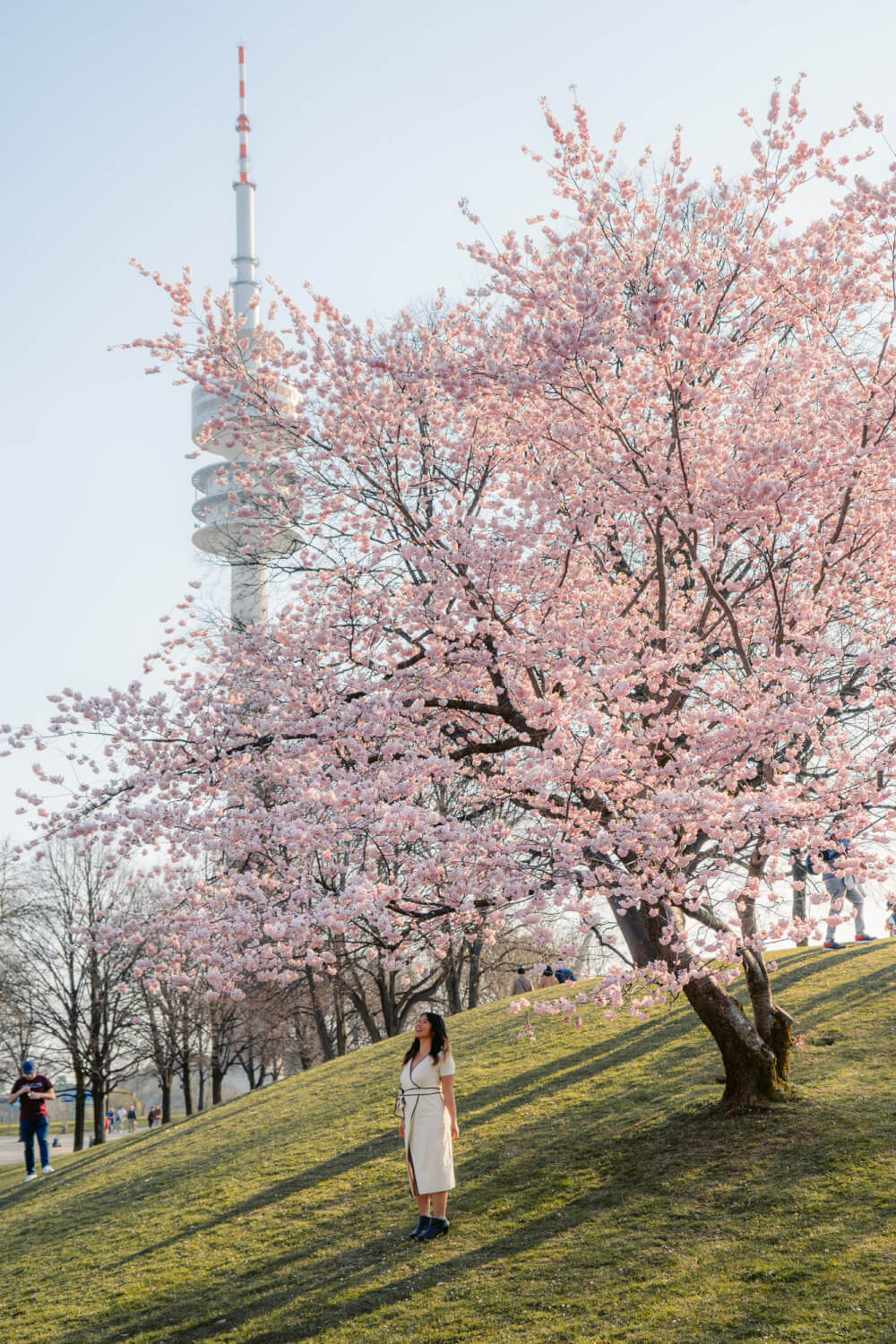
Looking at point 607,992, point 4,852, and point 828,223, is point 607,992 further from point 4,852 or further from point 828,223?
point 4,852

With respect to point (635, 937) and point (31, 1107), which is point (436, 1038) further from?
point (31, 1107)

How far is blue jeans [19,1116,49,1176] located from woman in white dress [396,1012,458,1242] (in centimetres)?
1039

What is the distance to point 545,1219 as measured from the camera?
8.52 meters

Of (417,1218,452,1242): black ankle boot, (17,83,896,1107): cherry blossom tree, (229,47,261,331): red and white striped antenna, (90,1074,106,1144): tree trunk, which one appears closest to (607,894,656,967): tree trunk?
(17,83,896,1107): cherry blossom tree

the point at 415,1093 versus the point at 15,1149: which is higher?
the point at 415,1093

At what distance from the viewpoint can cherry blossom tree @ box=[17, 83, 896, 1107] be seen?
857 centimetres

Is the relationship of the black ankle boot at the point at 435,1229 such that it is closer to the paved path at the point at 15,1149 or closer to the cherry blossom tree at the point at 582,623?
the cherry blossom tree at the point at 582,623

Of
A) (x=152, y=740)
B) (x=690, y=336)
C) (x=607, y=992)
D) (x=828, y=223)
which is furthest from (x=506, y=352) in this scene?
(x=607, y=992)

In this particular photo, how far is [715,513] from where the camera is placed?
9492mm

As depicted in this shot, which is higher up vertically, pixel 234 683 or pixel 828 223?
pixel 828 223

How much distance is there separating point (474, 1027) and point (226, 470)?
10.6 m

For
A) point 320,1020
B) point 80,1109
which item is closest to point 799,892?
point 320,1020

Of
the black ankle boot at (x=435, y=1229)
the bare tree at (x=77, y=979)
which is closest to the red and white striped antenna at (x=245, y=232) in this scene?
the bare tree at (x=77, y=979)

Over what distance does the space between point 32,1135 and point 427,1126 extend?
37.7ft
